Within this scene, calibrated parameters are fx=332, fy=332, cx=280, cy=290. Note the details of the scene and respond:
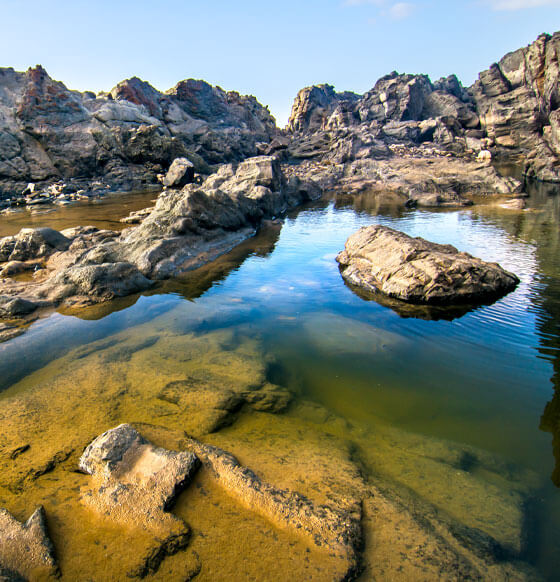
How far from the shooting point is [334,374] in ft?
18.1

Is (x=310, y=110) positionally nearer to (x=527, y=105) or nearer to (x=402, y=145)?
(x=402, y=145)

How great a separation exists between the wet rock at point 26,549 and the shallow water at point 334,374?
1.06ft

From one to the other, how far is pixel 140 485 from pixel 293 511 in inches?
53.1

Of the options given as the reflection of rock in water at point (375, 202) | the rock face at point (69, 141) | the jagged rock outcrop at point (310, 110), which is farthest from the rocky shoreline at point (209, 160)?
the jagged rock outcrop at point (310, 110)

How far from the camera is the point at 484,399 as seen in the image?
495 cm

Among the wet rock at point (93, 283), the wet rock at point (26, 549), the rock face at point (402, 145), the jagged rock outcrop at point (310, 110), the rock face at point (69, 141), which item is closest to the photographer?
the wet rock at point (26, 549)

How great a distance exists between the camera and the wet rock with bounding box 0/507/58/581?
88.5 inches

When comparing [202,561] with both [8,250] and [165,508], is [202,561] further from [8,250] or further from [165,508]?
[8,250]

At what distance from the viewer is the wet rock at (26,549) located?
88.5 inches

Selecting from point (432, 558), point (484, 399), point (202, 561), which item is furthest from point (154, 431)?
point (484, 399)

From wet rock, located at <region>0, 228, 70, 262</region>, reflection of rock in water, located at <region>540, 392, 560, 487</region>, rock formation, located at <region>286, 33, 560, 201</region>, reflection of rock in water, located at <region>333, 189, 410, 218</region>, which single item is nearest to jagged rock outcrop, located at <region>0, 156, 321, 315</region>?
wet rock, located at <region>0, 228, 70, 262</region>

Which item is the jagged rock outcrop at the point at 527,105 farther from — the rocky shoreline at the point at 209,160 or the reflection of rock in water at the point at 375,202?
the reflection of rock in water at the point at 375,202

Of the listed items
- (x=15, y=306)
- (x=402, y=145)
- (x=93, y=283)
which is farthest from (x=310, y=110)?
(x=15, y=306)

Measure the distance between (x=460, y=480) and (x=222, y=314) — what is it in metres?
5.58
